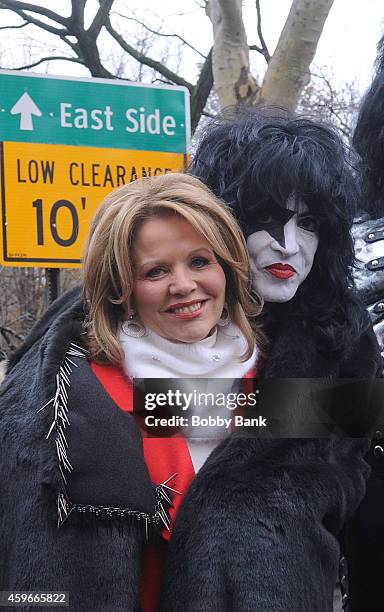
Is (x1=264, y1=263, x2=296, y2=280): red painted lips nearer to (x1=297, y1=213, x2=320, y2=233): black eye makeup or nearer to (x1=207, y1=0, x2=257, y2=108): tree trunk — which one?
(x1=297, y1=213, x2=320, y2=233): black eye makeup

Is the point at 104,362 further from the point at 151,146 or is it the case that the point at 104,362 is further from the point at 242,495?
the point at 151,146

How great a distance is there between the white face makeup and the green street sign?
Result: 1392 millimetres

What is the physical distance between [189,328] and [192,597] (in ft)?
1.41

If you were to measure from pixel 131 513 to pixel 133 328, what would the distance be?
31 cm

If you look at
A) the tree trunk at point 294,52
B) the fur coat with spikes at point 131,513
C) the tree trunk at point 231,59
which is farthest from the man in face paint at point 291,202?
the tree trunk at point 231,59

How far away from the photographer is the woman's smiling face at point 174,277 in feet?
3.96

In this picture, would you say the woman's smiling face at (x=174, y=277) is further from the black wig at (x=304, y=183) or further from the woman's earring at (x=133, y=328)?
the black wig at (x=304, y=183)

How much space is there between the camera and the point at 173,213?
1.21 meters

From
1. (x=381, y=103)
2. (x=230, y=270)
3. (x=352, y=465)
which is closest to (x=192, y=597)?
(x=352, y=465)

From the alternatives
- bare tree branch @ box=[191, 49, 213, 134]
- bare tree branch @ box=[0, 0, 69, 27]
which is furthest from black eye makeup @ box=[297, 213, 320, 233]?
bare tree branch @ box=[0, 0, 69, 27]

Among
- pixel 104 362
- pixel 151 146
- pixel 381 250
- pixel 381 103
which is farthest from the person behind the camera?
pixel 151 146

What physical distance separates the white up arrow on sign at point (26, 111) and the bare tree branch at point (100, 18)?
218 inches

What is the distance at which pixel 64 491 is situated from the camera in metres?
1.12

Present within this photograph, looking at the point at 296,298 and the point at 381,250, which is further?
the point at 381,250
